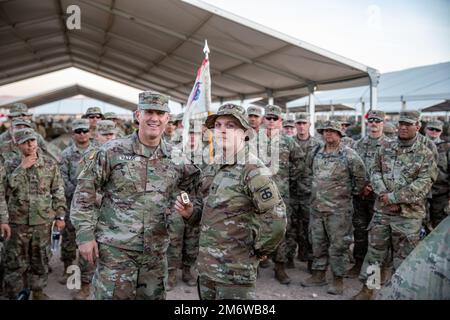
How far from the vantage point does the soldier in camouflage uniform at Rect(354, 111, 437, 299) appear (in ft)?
13.7

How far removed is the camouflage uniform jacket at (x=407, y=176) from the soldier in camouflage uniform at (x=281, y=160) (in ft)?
3.94

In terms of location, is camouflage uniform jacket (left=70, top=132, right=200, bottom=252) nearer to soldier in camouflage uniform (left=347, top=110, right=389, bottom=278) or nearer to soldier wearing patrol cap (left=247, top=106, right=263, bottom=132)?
soldier wearing patrol cap (left=247, top=106, right=263, bottom=132)

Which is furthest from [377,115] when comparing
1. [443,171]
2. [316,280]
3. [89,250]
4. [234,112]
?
[89,250]

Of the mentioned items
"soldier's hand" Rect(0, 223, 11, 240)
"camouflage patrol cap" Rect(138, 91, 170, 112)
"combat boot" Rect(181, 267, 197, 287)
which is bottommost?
"combat boot" Rect(181, 267, 197, 287)

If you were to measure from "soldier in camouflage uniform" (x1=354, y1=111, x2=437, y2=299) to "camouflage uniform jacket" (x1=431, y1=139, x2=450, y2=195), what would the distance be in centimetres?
210

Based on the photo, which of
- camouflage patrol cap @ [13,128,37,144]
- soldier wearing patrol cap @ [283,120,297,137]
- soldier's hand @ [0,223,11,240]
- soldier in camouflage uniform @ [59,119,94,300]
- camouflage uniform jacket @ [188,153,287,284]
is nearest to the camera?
camouflage uniform jacket @ [188,153,287,284]

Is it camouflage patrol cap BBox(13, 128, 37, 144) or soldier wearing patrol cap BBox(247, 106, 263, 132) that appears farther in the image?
soldier wearing patrol cap BBox(247, 106, 263, 132)

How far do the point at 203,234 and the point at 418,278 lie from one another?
158 cm

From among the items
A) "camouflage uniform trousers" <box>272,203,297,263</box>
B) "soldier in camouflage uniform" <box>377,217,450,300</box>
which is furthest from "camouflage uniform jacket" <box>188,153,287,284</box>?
"camouflage uniform trousers" <box>272,203,297,263</box>

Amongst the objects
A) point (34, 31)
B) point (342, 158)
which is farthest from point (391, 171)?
point (34, 31)

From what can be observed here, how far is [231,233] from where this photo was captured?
2697mm

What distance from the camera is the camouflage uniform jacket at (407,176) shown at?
4.18 m

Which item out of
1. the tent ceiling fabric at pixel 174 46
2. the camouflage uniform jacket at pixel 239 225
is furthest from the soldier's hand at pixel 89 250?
the tent ceiling fabric at pixel 174 46

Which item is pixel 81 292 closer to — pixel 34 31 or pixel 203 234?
pixel 203 234
